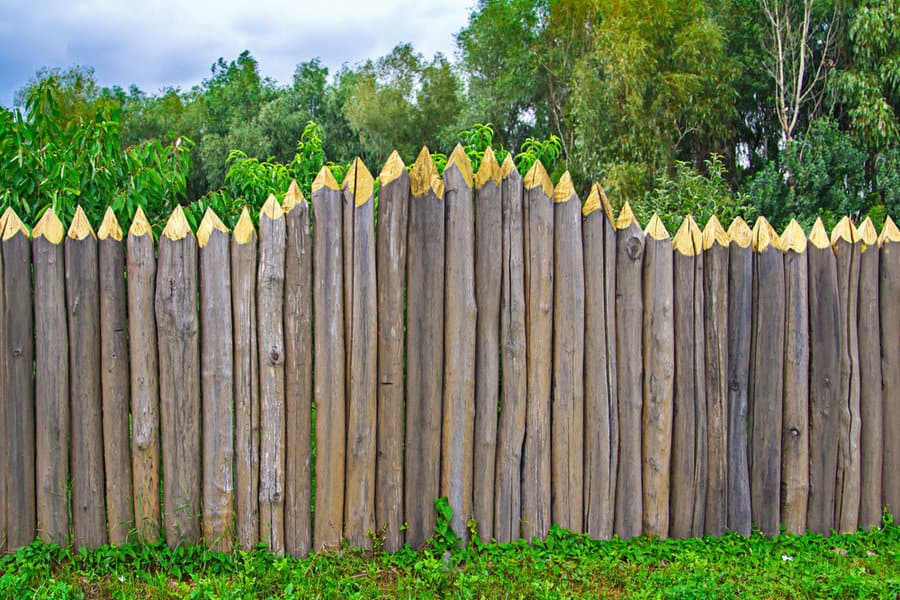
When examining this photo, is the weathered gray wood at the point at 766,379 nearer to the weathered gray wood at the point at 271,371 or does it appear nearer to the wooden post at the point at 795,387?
the wooden post at the point at 795,387

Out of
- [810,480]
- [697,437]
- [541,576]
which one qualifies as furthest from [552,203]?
[810,480]

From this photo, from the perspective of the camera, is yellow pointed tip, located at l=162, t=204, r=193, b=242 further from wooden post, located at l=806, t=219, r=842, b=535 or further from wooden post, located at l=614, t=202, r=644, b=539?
wooden post, located at l=806, t=219, r=842, b=535

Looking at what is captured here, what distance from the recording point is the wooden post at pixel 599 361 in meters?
4.45

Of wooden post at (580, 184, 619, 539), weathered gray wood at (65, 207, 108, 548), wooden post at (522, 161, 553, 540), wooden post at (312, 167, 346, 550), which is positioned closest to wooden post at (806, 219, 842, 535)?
wooden post at (580, 184, 619, 539)

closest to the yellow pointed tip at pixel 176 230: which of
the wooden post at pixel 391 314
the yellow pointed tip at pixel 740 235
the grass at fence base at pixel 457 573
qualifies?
the wooden post at pixel 391 314

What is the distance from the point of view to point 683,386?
4617 mm

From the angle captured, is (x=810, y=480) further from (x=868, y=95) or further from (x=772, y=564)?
(x=868, y=95)

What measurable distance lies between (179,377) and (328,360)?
0.79 m

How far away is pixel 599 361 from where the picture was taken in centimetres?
448

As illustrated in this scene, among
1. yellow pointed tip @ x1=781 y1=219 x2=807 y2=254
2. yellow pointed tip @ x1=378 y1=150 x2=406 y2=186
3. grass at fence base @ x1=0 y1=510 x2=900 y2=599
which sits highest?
yellow pointed tip @ x1=378 y1=150 x2=406 y2=186

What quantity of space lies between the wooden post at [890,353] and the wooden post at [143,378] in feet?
14.6

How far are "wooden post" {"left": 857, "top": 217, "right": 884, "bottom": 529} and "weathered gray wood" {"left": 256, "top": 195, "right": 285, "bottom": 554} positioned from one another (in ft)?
11.9

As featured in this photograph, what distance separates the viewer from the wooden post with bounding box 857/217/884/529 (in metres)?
4.93

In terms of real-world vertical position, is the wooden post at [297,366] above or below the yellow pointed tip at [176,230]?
below
